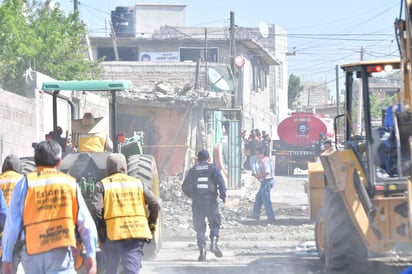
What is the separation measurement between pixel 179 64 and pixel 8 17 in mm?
18711

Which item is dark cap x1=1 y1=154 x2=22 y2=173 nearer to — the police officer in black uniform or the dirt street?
the dirt street

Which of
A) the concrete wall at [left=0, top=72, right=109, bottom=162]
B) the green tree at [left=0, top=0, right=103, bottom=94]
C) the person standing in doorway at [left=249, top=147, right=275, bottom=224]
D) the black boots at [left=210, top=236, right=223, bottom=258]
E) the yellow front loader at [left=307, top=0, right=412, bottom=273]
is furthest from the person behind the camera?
the green tree at [left=0, top=0, right=103, bottom=94]

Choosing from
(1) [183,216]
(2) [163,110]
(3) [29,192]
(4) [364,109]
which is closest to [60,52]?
(2) [163,110]

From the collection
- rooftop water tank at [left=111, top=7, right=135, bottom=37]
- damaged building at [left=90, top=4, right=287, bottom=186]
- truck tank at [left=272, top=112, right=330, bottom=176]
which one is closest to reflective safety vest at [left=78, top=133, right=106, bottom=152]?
damaged building at [left=90, top=4, right=287, bottom=186]

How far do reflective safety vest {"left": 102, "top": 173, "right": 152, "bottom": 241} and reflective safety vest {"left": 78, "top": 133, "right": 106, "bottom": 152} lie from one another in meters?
4.89

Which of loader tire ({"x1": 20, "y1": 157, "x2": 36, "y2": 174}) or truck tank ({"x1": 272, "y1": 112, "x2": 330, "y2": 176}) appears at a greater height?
truck tank ({"x1": 272, "y1": 112, "x2": 330, "y2": 176})

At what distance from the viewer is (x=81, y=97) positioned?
24.4 m

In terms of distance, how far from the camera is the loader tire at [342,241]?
501 inches

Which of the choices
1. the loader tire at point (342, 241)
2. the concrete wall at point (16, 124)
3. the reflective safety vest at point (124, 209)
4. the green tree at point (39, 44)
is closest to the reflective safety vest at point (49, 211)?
the reflective safety vest at point (124, 209)

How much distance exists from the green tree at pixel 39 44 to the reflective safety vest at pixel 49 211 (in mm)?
17048

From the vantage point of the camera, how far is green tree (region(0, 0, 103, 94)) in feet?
85.4

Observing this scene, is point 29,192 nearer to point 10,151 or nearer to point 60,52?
point 10,151

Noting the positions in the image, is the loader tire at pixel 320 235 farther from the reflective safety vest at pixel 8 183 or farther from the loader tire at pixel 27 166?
the reflective safety vest at pixel 8 183

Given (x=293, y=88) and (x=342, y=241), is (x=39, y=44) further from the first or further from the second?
(x=293, y=88)
